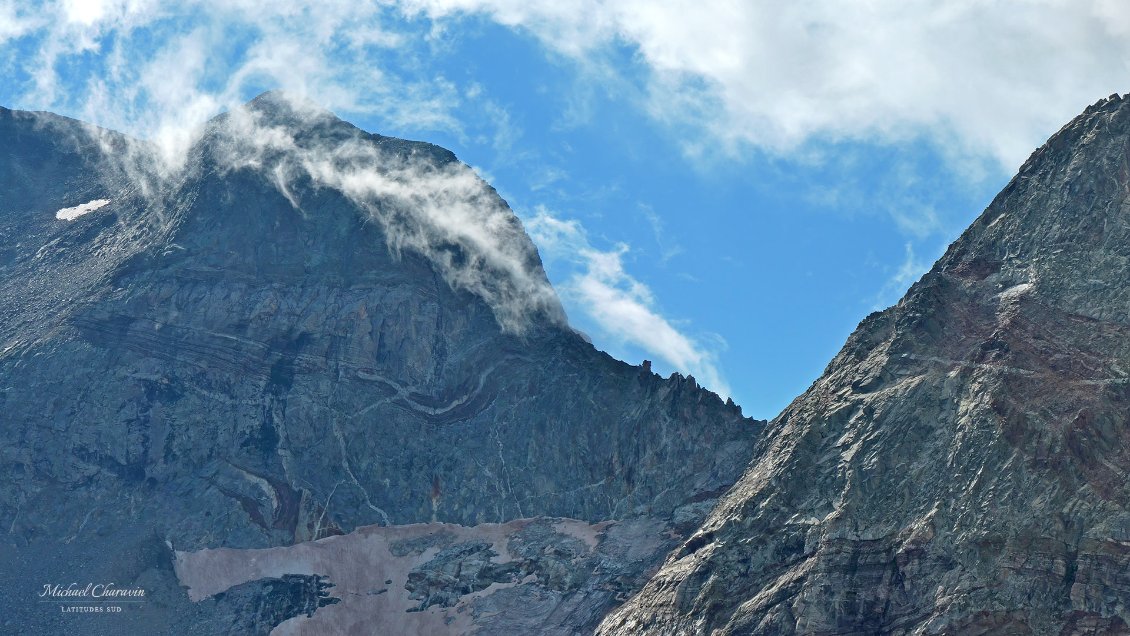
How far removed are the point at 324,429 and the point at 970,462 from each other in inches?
3043

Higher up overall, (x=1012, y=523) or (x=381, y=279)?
(x=381, y=279)

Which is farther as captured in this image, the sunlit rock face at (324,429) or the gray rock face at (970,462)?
the sunlit rock face at (324,429)

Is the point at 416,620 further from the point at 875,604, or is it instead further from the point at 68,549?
the point at 875,604

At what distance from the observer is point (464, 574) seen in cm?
16200

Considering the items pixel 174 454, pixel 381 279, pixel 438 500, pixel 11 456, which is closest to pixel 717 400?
pixel 438 500

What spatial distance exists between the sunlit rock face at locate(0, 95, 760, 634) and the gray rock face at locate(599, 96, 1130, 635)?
61.4ft

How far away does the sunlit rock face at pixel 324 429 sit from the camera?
161 m

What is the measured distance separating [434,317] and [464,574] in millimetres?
36764

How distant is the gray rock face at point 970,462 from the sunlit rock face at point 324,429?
18704 millimetres

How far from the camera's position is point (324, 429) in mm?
180125

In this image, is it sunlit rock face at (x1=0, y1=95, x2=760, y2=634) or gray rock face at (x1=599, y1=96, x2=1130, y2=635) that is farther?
sunlit rock face at (x1=0, y1=95, x2=760, y2=634)

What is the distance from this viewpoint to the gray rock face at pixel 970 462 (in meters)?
121

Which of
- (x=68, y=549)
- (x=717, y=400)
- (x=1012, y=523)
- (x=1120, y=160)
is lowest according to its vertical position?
(x=68, y=549)

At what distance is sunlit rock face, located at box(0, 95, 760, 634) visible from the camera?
161375 millimetres
